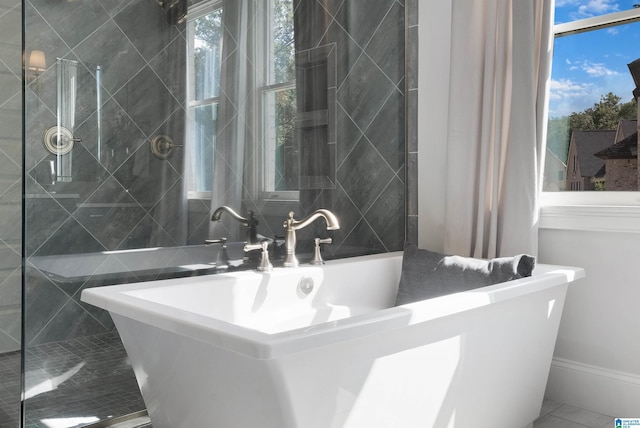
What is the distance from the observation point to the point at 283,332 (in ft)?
4.14

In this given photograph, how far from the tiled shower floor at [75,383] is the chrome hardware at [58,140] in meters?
0.65

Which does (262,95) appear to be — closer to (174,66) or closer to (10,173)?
(174,66)

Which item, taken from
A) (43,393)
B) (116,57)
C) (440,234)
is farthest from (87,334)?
(440,234)

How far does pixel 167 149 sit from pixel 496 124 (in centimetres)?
143

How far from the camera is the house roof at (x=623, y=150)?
2439mm

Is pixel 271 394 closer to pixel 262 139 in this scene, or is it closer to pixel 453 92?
pixel 262 139

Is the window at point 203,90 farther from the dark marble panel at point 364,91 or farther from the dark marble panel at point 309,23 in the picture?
the dark marble panel at point 364,91

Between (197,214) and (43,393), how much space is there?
33.0 inches

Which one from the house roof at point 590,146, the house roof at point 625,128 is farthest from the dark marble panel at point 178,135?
the house roof at point 625,128

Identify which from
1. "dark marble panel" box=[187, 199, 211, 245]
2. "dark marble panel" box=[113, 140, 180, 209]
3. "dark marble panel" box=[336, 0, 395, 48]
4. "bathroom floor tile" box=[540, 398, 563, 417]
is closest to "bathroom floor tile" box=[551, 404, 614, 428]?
"bathroom floor tile" box=[540, 398, 563, 417]

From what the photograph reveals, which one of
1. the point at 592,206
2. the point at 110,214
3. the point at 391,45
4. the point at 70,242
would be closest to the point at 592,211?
the point at 592,206

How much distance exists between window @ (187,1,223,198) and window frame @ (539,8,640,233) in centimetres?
149

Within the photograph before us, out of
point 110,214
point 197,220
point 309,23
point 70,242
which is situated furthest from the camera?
point 309,23

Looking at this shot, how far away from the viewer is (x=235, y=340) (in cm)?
126
